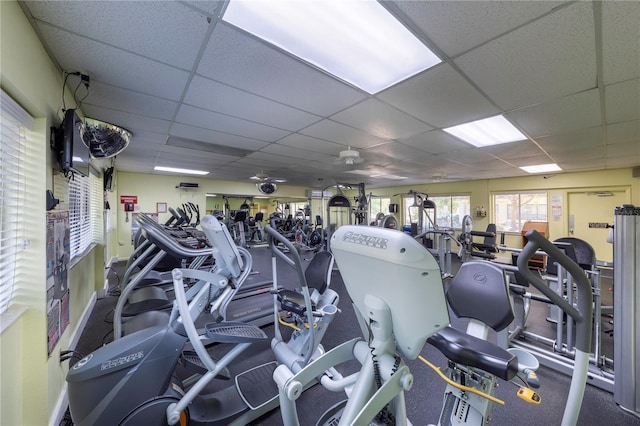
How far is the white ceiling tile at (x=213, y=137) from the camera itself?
3.06 metres

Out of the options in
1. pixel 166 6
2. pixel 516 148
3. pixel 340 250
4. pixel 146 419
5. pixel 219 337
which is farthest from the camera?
pixel 516 148

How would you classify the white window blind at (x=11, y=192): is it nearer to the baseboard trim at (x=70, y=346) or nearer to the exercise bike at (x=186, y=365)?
the exercise bike at (x=186, y=365)

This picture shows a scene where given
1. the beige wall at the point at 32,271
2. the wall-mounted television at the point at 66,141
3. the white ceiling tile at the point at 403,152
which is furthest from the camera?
the white ceiling tile at the point at 403,152

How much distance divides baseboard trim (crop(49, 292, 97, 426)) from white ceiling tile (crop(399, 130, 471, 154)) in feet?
13.5

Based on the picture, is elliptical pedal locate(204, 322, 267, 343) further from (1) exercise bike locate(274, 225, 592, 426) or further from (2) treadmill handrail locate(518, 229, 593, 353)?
(2) treadmill handrail locate(518, 229, 593, 353)

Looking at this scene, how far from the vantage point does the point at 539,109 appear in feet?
7.67

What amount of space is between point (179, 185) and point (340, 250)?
299 inches

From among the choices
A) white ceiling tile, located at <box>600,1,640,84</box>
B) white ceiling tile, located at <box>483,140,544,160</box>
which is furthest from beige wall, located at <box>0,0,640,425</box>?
white ceiling tile, located at <box>483,140,544,160</box>

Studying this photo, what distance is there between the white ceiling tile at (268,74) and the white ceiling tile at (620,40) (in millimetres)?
1407

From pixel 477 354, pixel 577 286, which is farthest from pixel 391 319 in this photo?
pixel 577 286

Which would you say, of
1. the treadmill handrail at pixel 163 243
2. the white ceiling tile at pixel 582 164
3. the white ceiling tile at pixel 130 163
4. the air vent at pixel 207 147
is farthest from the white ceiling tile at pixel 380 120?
the white ceiling tile at pixel 130 163

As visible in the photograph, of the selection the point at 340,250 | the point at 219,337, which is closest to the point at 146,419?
the point at 219,337

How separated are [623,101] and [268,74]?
302 cm

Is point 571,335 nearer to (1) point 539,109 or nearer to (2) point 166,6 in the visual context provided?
(1) point 539,109
